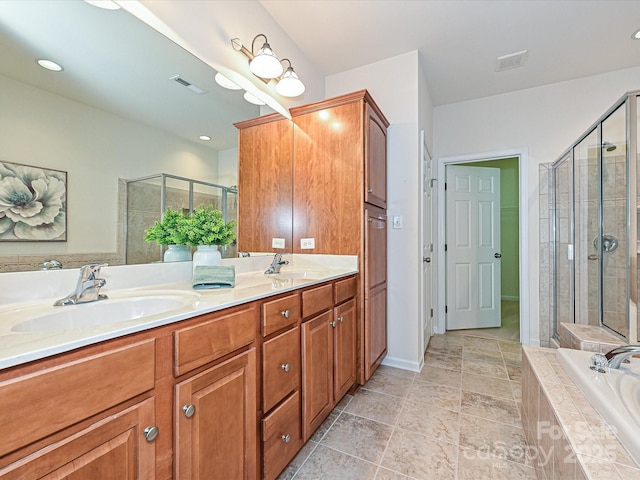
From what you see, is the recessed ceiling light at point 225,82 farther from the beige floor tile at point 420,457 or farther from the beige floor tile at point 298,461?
the beige floor tile at point 420,457

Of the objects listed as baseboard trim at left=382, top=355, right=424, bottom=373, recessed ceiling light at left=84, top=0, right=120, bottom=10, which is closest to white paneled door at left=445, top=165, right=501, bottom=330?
baseboard trim at left=382, top=355, right=424, bottom=373

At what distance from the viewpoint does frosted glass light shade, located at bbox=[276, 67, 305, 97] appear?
6.68 feet

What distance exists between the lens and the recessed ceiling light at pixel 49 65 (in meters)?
0.99

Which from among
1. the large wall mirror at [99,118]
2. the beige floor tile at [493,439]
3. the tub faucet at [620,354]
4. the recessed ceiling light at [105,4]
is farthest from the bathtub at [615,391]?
the recessed ceiling light at [105,4]

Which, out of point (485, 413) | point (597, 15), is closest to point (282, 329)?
point (485, 413)

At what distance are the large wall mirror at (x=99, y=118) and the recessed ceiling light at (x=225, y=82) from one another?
82 mm

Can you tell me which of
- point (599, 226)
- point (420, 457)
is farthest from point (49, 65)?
point (599, 226)

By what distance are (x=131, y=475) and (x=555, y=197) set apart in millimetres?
3633

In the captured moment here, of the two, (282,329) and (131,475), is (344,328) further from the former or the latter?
(131,475)

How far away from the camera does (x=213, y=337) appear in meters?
0.90

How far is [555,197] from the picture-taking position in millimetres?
2846

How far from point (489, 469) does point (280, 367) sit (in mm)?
1087

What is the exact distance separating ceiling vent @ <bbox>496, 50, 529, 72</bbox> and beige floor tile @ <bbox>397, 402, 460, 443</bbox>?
280 cm

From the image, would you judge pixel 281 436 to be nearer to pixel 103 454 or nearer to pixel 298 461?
pixel 298 461
